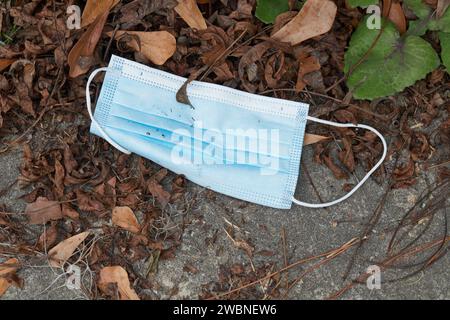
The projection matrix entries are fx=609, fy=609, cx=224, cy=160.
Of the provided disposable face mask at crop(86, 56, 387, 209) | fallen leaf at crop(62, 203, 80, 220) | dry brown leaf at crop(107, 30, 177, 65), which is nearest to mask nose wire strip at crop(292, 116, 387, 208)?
disposable face mask at crop(86, 56, 387, 209)

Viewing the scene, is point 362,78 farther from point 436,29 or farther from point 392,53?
point 436,29

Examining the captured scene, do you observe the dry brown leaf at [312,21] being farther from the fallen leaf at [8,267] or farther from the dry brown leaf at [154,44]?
the fallen leaf at [8,267]

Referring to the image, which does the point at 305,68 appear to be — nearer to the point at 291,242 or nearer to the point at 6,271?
the point at 291,242

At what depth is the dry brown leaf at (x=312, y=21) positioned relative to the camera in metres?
1.93

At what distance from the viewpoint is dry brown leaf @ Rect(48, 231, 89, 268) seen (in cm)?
190

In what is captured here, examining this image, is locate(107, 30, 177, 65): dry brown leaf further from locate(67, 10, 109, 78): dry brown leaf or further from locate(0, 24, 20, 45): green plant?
locate(0, 24, 20, 45): green plant

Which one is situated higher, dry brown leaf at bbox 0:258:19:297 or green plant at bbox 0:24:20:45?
green plant at bbox 0:24:20:45

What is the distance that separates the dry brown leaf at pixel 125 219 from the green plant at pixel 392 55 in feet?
2.63

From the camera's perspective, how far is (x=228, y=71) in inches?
77.7

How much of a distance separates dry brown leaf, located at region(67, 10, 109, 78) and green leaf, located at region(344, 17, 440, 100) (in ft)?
2.62
